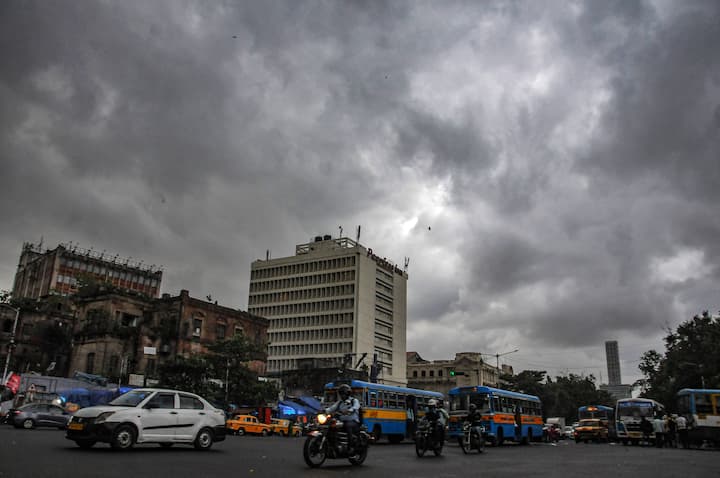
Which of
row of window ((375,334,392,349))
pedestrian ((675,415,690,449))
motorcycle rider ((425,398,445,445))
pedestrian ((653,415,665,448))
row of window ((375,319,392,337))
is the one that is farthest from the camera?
row of window ((375,319,392,337))

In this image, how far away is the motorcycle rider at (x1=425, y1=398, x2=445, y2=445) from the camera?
17109 millimetres

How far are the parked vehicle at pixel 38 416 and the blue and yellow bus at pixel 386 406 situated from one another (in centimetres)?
1422

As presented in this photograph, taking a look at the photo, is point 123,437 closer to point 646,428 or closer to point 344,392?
point 344,392

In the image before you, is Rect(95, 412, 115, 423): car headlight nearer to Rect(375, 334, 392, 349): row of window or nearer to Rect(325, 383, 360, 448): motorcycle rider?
Rect(325, 383, 360, 448): motorcycle rider

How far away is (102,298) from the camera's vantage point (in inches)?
1993

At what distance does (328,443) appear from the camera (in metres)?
11.8

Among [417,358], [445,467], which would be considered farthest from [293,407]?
[417,358]

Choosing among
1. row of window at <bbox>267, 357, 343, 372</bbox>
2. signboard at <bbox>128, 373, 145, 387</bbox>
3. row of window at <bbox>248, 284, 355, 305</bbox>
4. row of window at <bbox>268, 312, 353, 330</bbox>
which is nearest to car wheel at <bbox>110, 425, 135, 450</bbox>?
signboard at <bbox>128, 373, 145, 387</bbox>

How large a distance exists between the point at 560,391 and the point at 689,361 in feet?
145

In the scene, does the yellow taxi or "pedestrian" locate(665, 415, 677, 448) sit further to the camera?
the yellow taxi

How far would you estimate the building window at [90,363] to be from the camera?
48781 mm

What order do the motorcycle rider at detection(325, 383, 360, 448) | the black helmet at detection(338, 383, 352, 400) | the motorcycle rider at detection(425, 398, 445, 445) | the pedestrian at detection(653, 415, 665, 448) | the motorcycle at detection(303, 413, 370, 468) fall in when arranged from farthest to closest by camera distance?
1. the pedestrian at detection(653, 415, 665, 448)
2. the motorcycle rider at detection(425, 398, 445, 445)
3. the black helmet at detection(338, 383, 352, 400)
4. the motorcycle rider at detection(325, 383, 360, 448)
5. the motorcycle at detection(303, 413, 370, 468)

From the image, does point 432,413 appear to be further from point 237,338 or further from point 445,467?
point 237,338

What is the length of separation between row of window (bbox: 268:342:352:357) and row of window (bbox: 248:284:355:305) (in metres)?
8.54
